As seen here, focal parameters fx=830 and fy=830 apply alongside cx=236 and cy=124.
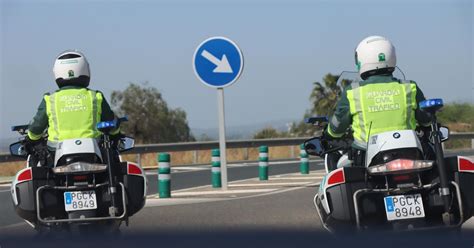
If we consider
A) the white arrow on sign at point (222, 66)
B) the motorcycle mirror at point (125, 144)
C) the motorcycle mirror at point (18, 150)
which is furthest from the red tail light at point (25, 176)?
the white arrow on sign at point (222, 66)

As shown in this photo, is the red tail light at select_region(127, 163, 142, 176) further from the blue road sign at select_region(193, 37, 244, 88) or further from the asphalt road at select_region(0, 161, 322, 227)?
the blue road sign at select_region(193, 37, 244, 88)

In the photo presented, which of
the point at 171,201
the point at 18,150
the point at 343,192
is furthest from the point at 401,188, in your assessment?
the point at 171,201

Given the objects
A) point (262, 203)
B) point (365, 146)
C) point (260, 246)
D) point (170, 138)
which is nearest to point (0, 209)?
point (262, 203)

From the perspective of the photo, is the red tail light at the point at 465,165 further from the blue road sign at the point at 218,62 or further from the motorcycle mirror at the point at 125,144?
the blue road sign at the point at 218,62

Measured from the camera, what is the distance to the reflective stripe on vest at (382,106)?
6.70 meters

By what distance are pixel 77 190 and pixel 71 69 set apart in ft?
4.02

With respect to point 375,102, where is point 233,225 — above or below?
below

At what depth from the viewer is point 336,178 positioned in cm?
665

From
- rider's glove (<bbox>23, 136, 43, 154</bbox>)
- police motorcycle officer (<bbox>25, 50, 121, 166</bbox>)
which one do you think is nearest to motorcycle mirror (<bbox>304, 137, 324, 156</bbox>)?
police motorcycle officer (<bbox>25, 50, 121, 166</bbox>)

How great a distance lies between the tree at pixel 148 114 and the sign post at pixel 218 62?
118ft

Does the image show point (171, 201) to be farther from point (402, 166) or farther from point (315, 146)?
point (402, 166)

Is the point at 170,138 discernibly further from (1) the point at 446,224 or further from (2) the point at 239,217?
(1) the point at 446,224

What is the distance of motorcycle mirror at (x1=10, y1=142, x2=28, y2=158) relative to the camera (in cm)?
864

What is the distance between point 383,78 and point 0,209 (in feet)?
27.1
